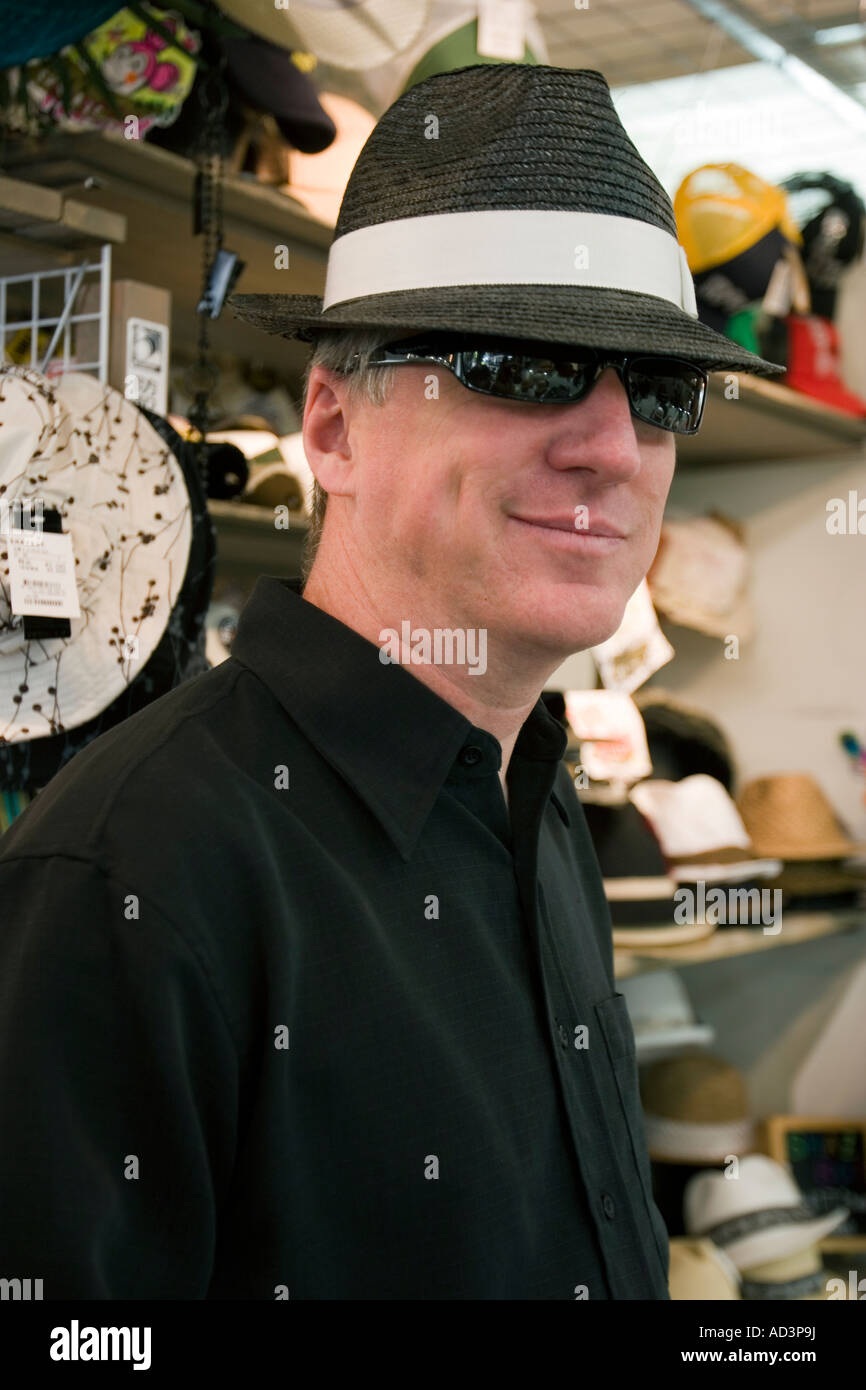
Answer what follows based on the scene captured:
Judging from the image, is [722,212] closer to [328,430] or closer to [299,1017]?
[328,430]

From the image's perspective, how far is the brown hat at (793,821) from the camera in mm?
2930

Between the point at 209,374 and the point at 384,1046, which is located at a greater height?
the point at 209,374

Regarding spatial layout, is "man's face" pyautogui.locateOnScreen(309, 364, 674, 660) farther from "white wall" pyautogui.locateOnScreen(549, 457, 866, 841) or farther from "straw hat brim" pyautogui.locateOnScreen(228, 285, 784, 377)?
"white wall" pyautogui.locateOnScreen(549, 457, 866, 841)

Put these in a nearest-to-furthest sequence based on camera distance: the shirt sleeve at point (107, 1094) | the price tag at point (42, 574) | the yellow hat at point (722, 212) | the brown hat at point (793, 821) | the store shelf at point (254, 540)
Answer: the shirt sleeve at point (107, 1094) → the price tag at point (42, 574) → the store shelf at point (254, 540) → the yellow hat at point (722, 212) → the brown hat at point (793, 821)

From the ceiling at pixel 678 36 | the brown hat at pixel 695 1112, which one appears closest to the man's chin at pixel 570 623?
the brown hat at pixel 695 1112

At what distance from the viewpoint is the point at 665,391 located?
3.11 ft

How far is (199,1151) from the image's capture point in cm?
69

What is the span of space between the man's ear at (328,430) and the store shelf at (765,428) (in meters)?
1.69

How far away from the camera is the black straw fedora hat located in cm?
88

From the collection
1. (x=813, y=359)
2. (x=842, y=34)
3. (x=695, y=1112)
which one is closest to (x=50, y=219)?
(x=813, y=359)

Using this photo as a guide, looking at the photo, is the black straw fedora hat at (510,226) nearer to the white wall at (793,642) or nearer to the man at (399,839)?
the man at (399,839)

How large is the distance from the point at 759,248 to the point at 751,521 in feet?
2.50
